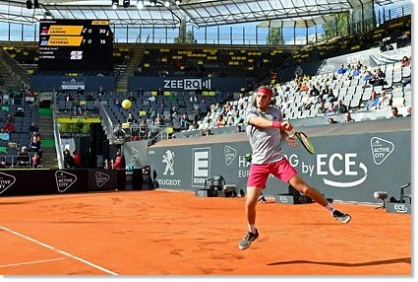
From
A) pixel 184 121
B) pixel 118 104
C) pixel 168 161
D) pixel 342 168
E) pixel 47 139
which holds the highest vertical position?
pixel 118 104

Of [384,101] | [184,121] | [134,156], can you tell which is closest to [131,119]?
[184,121]

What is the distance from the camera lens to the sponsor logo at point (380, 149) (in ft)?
41.0

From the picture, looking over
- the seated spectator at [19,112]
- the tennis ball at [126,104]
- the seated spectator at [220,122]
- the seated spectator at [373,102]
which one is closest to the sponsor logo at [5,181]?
the seated spectator at [220,122]

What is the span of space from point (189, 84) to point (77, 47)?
33.3 feet

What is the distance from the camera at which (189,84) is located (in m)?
39.9

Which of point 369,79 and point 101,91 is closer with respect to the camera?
point 369,79

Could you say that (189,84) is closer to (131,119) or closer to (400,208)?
(131,119)

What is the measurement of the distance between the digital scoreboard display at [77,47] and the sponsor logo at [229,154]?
17522mm

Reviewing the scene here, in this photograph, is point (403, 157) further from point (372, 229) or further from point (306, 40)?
point (306, 40)

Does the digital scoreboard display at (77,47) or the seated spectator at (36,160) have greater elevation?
the digital scoreboard display at (77,47)

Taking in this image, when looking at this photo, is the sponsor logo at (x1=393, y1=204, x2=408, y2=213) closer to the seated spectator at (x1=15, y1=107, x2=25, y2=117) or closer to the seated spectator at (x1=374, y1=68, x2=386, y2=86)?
the seated spectator at (x1=374, y1=68, x2=386, y2=86)

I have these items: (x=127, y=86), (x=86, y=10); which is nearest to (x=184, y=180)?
(x=127, y=86)

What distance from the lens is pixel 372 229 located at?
8508mm

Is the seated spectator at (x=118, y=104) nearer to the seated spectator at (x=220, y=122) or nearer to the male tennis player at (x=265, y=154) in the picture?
the seated spectator at (x=220, y=122)
